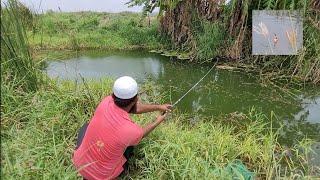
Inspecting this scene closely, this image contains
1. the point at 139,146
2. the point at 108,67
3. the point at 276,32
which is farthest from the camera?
the point at 108,67

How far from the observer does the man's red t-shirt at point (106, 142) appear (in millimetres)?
3084

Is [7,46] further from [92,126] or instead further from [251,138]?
[251,138]

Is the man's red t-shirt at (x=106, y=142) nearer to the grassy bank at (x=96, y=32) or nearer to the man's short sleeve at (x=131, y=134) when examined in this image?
the man's short sleeve at (x=131, y=134)

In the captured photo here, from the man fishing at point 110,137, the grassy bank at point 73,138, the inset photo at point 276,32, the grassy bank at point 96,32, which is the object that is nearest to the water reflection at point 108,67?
the grassy bank at point 96,32

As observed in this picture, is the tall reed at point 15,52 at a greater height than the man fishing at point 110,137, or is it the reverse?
the tall reed at point 15,52

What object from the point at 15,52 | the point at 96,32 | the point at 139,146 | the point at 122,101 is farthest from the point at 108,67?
the point at 122,101

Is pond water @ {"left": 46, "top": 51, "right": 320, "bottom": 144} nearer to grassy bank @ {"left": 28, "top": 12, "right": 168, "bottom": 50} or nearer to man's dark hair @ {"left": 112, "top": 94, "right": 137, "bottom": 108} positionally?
grassy bank @ {"left": 28, "top": 12, "right": 168, "bottom": 50}

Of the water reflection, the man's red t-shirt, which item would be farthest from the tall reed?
the water reflection

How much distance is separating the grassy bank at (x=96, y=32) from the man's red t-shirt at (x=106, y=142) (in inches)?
182

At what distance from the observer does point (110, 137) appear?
10.1 feet

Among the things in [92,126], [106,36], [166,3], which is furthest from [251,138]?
[106,36]

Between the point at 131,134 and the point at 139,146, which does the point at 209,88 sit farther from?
the point at 131,134

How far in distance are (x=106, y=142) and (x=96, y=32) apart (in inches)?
237

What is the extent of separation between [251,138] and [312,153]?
503 mm
